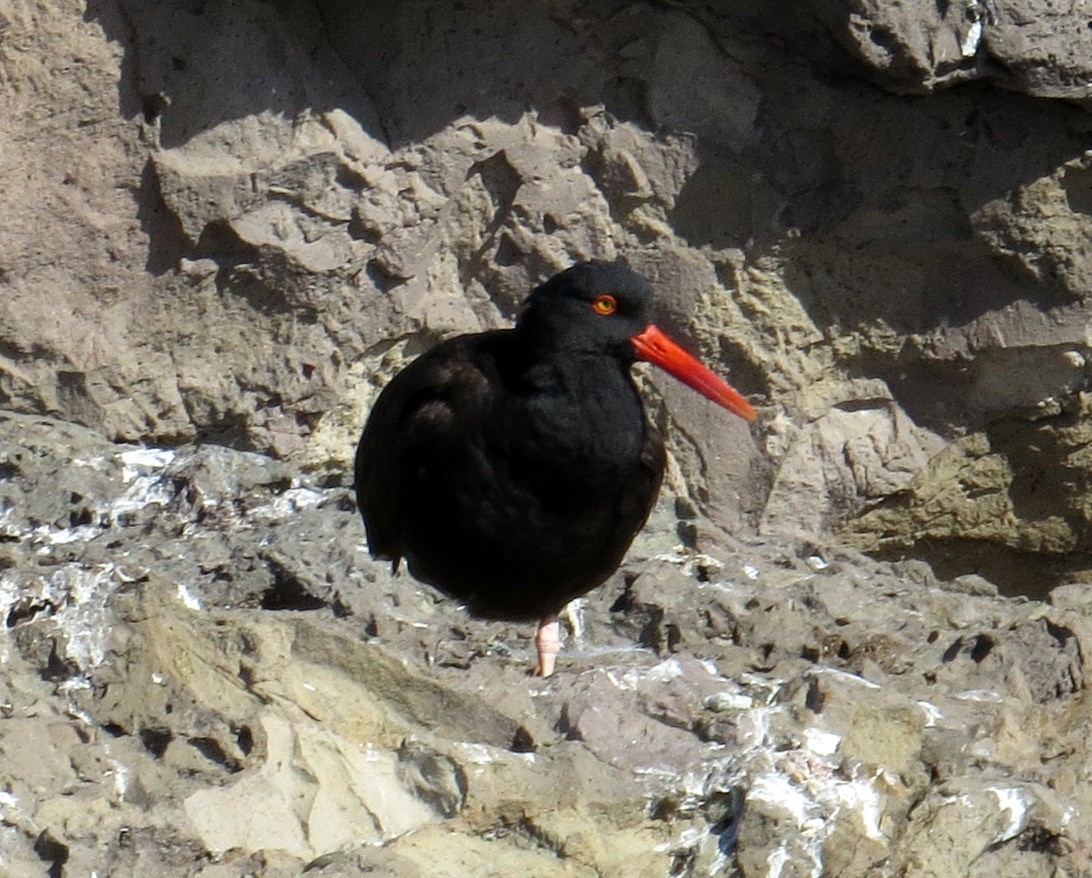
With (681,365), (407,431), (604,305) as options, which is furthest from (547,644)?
(604,305)

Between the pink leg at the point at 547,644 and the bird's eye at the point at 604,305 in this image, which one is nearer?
the bird's eye at the point at 604,305

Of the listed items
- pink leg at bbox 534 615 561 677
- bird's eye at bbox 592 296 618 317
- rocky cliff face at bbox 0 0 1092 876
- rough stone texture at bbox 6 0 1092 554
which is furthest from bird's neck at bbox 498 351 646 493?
rough stone texture at bbox 6 0 1092 554

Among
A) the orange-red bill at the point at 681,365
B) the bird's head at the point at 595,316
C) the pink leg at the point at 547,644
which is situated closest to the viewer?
the bird's head at the point at 595,316

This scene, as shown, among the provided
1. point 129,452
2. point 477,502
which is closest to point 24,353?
point 129,452

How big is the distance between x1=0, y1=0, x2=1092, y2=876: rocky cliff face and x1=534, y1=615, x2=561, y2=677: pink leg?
0.45 feet

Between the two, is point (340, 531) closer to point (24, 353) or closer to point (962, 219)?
point (24, 353)

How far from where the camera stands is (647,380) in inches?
256

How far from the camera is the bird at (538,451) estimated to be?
4.45 meters

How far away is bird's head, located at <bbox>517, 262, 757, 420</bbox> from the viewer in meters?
4.39

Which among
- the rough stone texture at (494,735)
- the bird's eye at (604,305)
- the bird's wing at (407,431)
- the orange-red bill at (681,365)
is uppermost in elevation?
→ the bird's eye at (604,305)

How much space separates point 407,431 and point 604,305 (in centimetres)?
75

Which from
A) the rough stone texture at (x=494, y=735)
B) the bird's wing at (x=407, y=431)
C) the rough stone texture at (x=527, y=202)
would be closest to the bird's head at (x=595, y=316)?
the bird's wing at (x=407, y=431)

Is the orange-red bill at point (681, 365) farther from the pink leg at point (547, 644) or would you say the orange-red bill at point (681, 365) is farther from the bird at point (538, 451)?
the pink leg at point (547, 644)

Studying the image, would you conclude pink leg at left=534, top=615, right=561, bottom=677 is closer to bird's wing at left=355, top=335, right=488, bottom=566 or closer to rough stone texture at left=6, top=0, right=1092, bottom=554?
bird's wing at left=355, top=335, right=488, bottom=566
